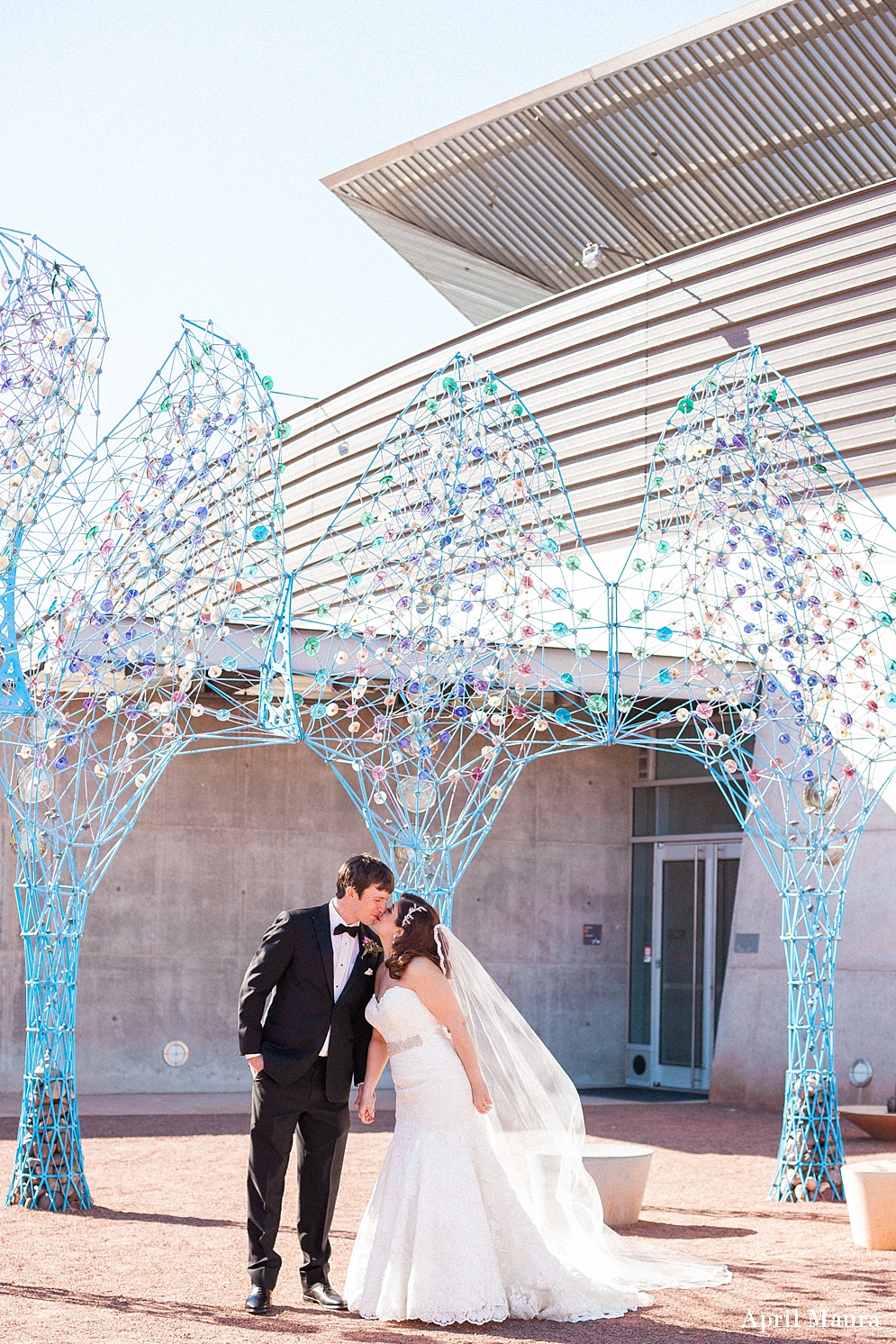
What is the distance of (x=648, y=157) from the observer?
20.0 metres

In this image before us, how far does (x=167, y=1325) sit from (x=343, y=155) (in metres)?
19.1

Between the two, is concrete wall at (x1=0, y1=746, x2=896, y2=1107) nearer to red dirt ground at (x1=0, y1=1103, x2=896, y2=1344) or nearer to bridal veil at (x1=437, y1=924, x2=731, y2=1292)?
red dirt ground at (x1=0, y1=1103, x2=896, y2=1344)

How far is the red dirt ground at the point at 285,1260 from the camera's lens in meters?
5.24

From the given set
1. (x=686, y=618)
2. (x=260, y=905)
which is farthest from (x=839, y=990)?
(x=686, y=618)

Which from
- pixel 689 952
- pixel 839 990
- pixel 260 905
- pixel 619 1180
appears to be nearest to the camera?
pixel 619 1180

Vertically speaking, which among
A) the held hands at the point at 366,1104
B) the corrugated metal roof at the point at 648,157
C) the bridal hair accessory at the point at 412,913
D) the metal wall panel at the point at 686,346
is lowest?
the held hands at the point at 366,1104

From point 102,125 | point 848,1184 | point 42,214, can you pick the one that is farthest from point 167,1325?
point 102,125

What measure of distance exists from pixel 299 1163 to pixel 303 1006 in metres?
0.65

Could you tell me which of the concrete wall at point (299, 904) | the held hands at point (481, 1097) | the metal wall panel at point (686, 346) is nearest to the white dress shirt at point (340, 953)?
the held hands at point (481, 1097)

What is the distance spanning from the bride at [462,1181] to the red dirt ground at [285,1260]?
12 centimetres

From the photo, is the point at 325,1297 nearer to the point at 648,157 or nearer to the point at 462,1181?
the point at 462,1181

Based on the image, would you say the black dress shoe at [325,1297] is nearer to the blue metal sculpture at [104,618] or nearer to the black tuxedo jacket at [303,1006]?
the black tuxedo jacket at [303,1006]

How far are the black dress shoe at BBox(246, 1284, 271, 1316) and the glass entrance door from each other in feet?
32.9

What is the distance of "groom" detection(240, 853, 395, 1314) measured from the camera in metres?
5.55
